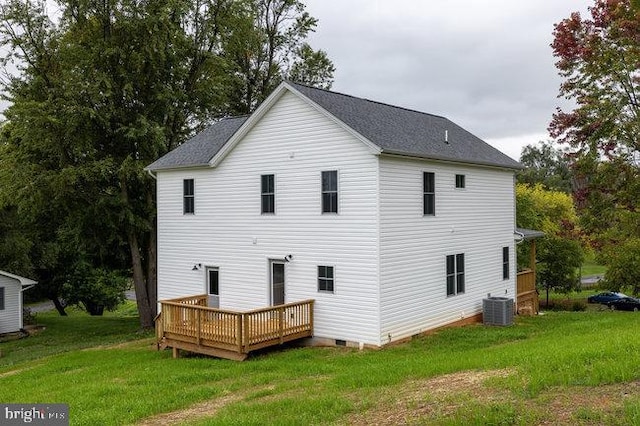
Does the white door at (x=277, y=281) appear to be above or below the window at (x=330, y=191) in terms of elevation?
below

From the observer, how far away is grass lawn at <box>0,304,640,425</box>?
639 cm

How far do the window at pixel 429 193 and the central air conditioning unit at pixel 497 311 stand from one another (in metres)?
3.93

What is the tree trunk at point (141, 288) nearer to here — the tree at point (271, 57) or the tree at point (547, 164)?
the tree at point (271, 57)

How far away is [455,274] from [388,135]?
4.95 m

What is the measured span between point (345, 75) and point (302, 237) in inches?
768

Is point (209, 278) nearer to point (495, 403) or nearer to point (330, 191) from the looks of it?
point (330, 191)

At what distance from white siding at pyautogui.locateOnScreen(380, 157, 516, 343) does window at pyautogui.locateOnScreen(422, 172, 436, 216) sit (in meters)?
0.17

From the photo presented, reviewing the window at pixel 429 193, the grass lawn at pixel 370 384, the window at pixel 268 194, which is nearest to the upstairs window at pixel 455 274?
the grass lawn at pixel 370 384

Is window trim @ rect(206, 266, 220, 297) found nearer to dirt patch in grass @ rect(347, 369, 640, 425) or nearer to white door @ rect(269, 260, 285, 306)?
white door @ rect(269, 260, 285, 306)

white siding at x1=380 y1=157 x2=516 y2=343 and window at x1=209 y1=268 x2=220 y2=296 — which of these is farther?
window at x1=209 y1=268 x2=220 y2=296

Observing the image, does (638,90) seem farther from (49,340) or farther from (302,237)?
(49,340)

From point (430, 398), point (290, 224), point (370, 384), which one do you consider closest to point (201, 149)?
point (290, 224)

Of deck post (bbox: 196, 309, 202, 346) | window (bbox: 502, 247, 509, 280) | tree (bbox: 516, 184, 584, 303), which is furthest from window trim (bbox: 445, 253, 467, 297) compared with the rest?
tree (bbox: 516, 184, 584, 303)

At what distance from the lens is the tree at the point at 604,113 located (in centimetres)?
1830
